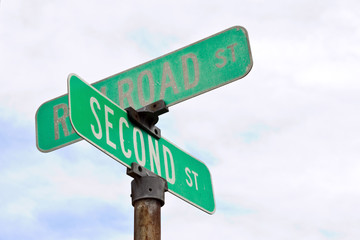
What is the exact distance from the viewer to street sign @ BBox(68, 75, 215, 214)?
2.19 meters

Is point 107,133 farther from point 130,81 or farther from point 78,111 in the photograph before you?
point 130,81

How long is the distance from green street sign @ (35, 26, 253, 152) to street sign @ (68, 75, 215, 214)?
0.19 meters

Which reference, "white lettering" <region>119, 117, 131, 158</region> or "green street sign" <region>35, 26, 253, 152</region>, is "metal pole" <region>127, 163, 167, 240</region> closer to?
"white lettering" <region>119, 117, 131, 158</region>

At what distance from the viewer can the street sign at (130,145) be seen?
2186mm

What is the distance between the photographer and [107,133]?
7.41 feet

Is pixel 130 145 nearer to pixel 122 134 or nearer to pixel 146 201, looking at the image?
pixel 122 134

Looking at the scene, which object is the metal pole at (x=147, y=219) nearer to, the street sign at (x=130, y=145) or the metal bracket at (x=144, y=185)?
the metal bracket at (x=144, y=185)

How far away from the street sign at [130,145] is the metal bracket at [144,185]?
38 mm

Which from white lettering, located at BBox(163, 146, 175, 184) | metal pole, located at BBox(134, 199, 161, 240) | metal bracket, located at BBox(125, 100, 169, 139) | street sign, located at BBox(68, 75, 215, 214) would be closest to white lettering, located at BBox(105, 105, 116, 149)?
street sign, located at BBox(68, 75, 215, 214)

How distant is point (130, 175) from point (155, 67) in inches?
22.3

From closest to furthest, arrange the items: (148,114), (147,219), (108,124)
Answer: (147,219) < (108,124) < (148,114)

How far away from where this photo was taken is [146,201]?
2.25m

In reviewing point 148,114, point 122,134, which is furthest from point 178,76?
point 122,134

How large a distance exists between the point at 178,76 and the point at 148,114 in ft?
0.75
